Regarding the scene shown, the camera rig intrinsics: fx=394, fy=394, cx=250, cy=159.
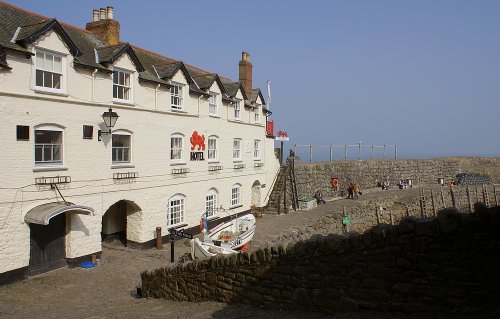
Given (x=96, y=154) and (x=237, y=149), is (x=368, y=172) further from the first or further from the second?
(x=96, y=154)

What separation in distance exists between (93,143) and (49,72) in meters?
3.13

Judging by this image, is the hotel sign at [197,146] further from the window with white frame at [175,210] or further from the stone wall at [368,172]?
the stone wall at [368,172]

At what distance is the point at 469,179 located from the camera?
43531 mm

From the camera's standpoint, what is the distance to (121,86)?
57.4 ft

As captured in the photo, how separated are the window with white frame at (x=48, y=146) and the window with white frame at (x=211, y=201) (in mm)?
10122

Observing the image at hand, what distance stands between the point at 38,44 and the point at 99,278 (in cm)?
851

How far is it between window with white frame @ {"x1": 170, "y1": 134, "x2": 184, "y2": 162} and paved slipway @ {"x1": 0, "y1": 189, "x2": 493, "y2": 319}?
15.1 ft

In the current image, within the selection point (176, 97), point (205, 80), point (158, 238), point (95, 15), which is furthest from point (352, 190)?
point (95, 15)

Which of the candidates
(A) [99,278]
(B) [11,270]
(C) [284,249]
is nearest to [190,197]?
(A) [99,278]

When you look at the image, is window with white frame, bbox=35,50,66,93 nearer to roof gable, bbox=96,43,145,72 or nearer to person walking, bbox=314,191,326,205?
roof gable, bbox=96,43,145,72

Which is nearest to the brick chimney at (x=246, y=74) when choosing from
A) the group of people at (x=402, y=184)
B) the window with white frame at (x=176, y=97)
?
the window with white frame at (x=176, y=97)

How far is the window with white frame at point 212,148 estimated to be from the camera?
23.7 meters

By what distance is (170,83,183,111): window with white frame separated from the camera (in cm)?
2057

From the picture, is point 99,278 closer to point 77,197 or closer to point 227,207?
point 77,197
